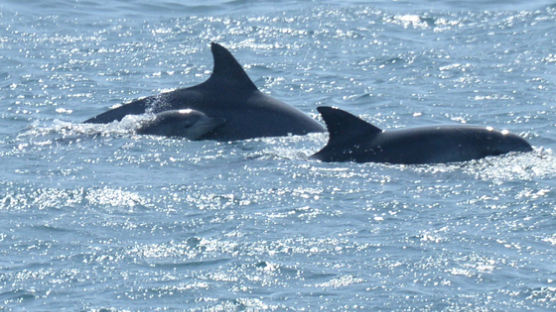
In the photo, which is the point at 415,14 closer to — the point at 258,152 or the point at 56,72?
the point at 56,72

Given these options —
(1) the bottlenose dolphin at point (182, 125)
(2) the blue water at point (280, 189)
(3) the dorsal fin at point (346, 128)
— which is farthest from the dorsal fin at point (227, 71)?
(3) the dorsal fin at point (346, 128)

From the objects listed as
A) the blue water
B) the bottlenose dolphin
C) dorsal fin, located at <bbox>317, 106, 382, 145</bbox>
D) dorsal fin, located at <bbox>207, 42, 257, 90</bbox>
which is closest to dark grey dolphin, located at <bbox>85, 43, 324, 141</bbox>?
dorsal fin, located at <bbox>207, 42, 257, 90</bbox>

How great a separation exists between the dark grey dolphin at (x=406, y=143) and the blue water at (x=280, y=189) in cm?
32

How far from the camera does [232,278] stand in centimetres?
1145

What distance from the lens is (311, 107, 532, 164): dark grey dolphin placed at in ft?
52.4

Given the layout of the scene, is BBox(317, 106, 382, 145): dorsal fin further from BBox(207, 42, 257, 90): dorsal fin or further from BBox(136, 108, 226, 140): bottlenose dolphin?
BBox(207, 42, 257, 90): dorsal fin

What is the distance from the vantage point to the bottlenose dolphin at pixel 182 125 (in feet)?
57.9

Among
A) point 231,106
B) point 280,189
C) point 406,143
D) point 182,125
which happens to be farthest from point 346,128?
point 182,125

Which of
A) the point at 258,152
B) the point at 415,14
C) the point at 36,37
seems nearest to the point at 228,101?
the point at 258,152

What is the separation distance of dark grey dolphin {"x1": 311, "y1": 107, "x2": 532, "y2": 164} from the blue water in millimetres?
315

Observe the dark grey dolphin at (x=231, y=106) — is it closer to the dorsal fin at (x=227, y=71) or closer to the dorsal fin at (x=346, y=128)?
the dorsal fin at (x=227, y=71)

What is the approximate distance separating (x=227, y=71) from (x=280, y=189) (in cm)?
393

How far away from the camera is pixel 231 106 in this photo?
18.2 m

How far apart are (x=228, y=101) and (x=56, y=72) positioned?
5784 millimetres
